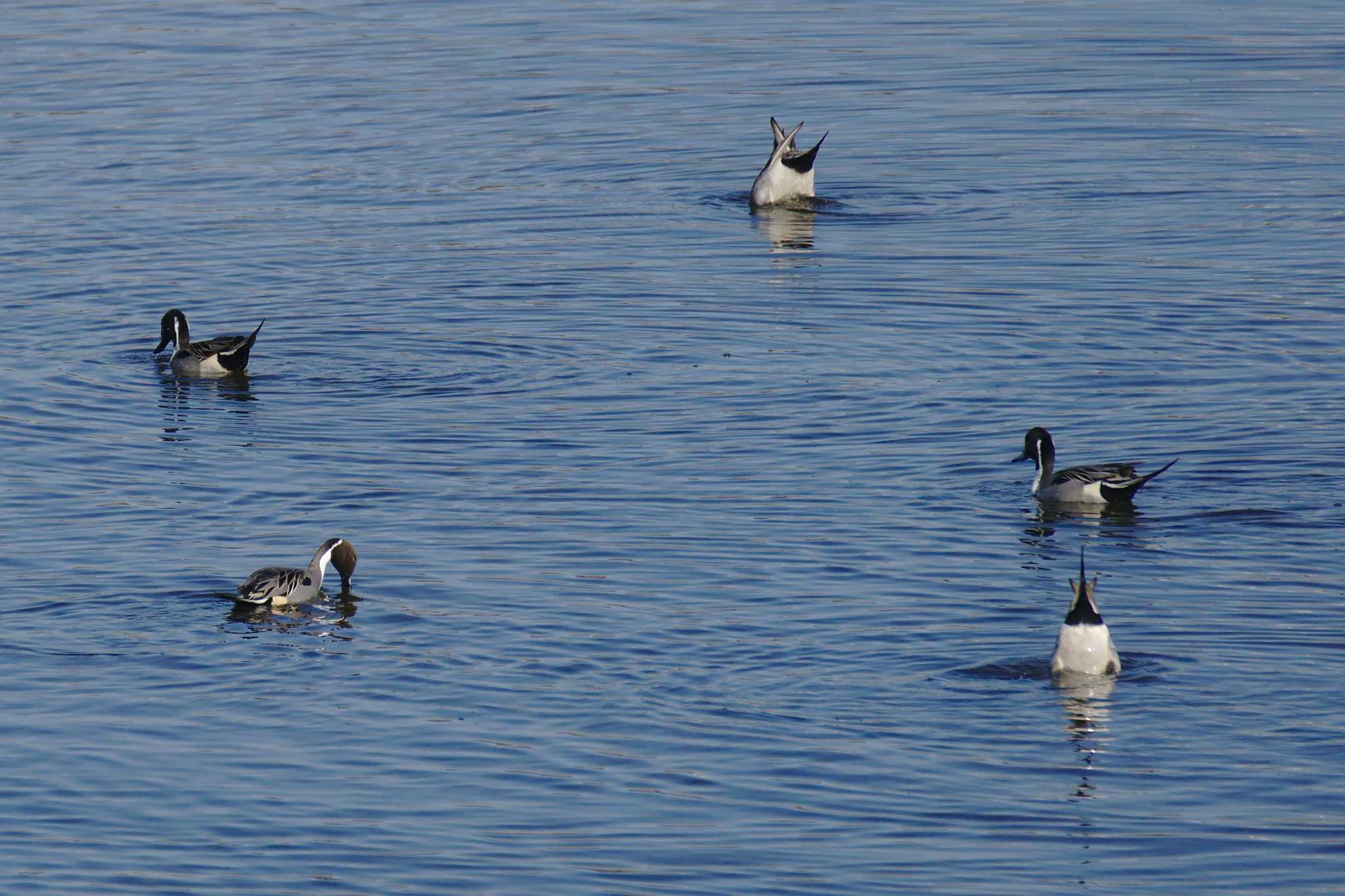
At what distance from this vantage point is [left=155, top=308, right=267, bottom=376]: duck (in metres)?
20.8

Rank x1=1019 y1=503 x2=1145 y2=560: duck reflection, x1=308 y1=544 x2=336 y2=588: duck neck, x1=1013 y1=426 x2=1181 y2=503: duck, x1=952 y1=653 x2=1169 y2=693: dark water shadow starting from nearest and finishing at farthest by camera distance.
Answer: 1. x1=952 y1=653 x2=1169 y2=693: dark water shadow
2. x1=308 y1=544 x2=336 y2=588: duck neck
3. x1=1019 y1=503 x2=1145 y2=560: duck reflection
4. x1=1013 y1=426 x2=1181 y2=503: duck

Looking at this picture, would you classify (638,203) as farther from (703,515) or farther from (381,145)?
(703,515)

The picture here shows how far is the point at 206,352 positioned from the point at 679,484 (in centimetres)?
588

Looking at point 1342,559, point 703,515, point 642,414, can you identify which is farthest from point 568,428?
point 1342,559

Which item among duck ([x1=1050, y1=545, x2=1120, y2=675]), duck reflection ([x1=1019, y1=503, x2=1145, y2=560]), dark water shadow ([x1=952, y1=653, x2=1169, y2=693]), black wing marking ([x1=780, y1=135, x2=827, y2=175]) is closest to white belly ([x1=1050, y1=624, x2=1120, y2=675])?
duck ([x1=1050, y1=545, x2=1120, y2=675])

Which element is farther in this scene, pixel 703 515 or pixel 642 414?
pixel 642 414

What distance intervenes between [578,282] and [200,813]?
1342 centimetres

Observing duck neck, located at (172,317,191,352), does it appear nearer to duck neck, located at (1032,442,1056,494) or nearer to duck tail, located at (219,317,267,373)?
duck tail, located at (219,317,267,373)

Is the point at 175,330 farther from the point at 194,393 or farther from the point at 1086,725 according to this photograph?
the point at 1086,725

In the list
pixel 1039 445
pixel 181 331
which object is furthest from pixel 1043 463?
pixel 181 331

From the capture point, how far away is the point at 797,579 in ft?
49.0

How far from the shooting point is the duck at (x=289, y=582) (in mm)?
14156

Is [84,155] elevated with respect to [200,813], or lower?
elevated

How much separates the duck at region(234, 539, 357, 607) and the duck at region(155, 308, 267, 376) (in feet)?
19.6
